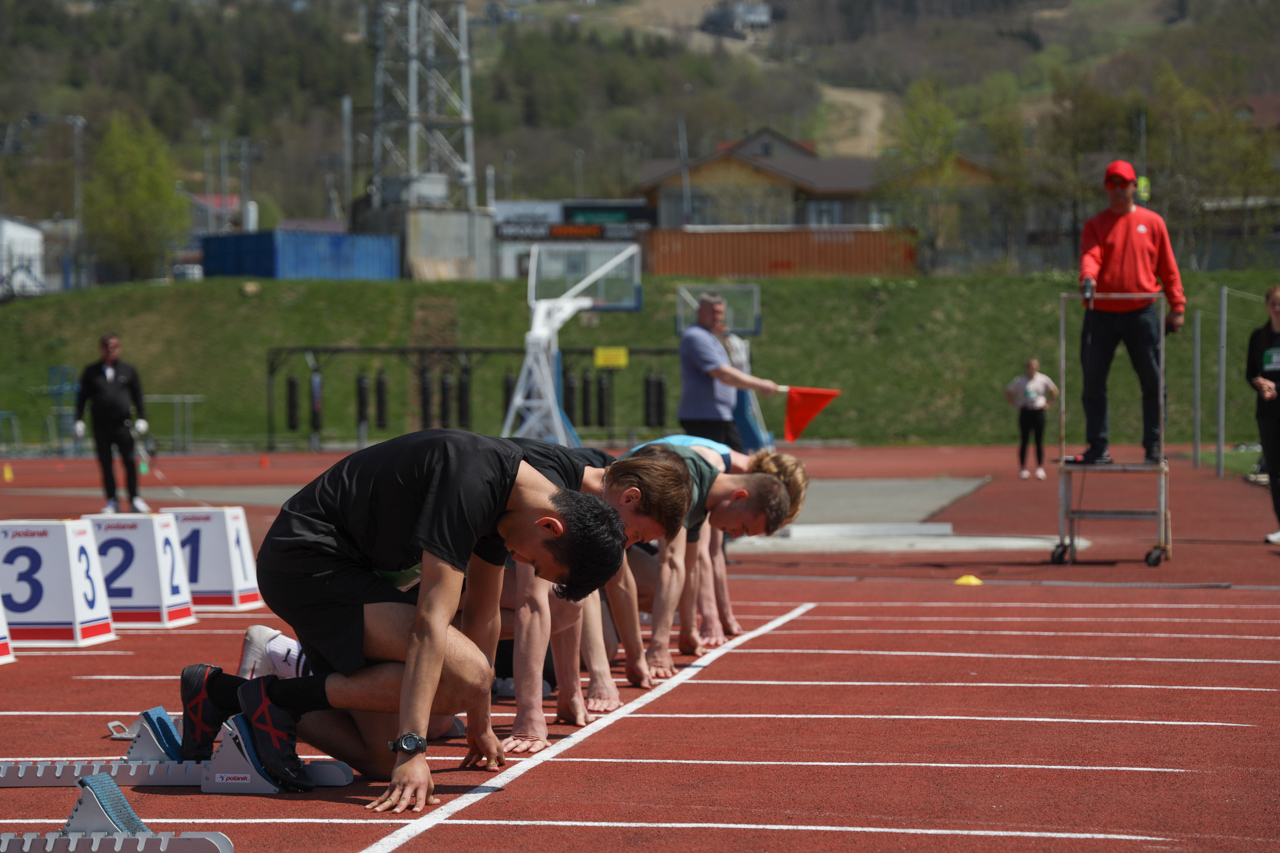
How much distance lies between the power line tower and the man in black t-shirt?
46.0 metres

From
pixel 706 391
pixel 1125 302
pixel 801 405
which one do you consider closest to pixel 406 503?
pixel 706 391

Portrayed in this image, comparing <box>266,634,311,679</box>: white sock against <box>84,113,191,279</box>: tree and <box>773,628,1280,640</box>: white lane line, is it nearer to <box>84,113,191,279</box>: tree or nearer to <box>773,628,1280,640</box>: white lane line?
<box>773,628,1280,640</box>: white lane line

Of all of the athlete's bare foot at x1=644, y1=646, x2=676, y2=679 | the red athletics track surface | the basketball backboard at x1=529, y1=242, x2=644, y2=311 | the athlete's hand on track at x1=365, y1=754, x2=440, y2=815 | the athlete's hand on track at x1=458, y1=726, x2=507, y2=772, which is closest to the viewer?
the red athletics track surface

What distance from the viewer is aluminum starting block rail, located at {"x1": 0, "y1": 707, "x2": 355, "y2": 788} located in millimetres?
4699

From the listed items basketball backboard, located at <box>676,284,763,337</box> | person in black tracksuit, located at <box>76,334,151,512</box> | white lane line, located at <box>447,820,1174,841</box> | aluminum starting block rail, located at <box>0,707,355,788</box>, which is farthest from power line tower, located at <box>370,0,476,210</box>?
white lane line, located at <box>447,820,1174,841</box>

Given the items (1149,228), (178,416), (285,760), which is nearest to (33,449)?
(178,416)

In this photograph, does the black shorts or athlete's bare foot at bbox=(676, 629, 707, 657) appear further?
athlete's bare foot at bbox=(676, 629, 707, 657)

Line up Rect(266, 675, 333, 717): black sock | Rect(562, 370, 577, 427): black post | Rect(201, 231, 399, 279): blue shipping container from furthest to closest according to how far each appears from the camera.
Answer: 1. Rect(201, 231, 399, 279): blue shipping container
2. Rect(562, 370, 577, 427): black post
3. Rect(266, 675, 333, 717): black sock

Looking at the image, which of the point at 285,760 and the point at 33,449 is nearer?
the point at 285,760

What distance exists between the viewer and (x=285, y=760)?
15.3ft

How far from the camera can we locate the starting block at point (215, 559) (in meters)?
9.67

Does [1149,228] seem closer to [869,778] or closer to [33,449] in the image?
[869,778]

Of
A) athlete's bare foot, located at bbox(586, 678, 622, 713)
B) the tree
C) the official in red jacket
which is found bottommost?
athlete's bare foot, located at bbox(586, 678, 622, 713)

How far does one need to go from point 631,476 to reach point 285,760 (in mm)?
1526
